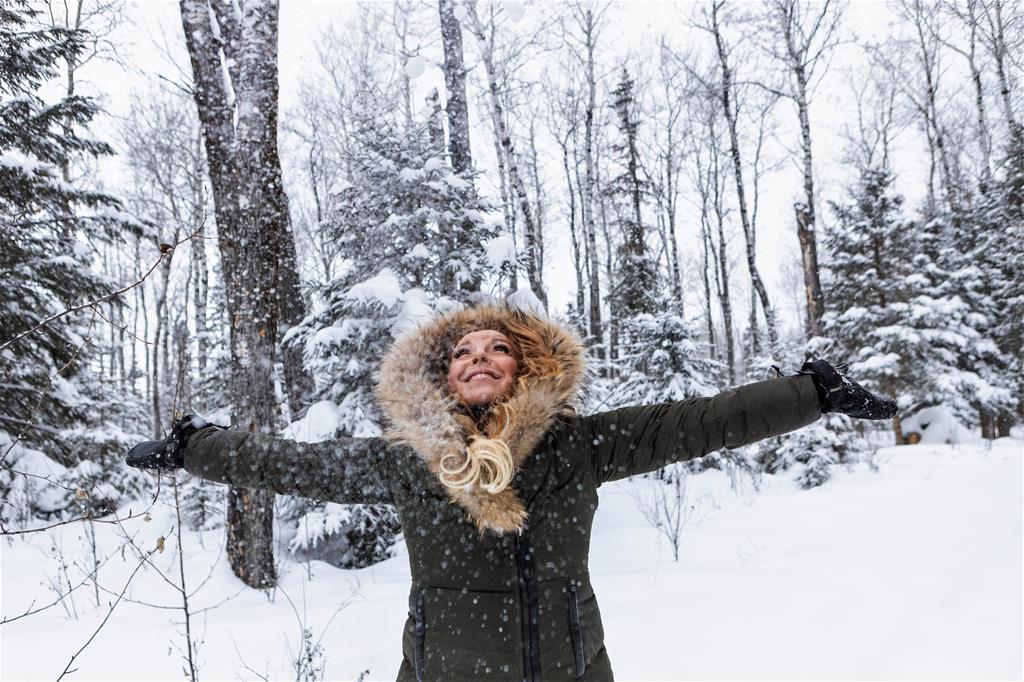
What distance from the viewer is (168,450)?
6.64 ft

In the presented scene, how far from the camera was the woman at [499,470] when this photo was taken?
1864mm

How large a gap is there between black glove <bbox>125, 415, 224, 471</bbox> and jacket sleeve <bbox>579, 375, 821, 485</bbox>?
148 centimetres

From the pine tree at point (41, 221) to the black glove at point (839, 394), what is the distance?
8.55 meters

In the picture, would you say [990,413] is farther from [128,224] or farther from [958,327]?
[128,224]

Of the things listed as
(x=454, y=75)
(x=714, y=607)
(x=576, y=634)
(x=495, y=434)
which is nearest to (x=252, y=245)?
(x=495, y=434)

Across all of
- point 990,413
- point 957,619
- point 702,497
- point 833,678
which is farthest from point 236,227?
point 990,413

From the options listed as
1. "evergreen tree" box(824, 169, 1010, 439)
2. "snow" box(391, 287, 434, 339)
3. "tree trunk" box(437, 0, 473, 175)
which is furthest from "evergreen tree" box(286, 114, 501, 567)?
"evergreen tree" box(824, 169, 1010, 439)

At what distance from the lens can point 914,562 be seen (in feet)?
16.1

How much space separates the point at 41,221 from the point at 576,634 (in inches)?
353

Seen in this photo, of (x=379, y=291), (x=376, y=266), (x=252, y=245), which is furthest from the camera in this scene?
(x=376, y=266)

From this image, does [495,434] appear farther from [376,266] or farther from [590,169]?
[590,169]

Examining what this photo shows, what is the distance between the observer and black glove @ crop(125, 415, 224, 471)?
78.4 inches

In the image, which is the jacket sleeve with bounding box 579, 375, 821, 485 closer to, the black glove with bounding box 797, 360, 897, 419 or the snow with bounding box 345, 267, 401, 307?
the black glove with bounding box 797, 360, 897, 419

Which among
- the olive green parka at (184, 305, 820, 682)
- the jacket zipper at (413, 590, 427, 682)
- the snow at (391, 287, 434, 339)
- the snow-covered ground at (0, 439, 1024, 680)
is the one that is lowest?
the snow-covered ground at (0, 439, 1024, 680)
